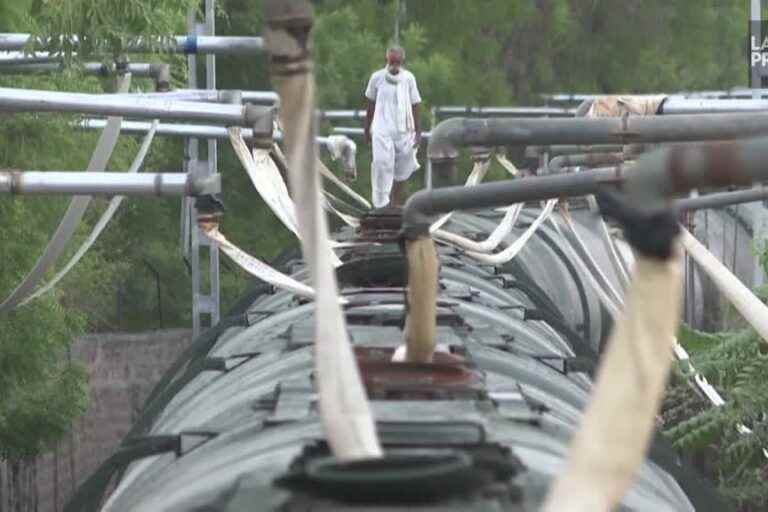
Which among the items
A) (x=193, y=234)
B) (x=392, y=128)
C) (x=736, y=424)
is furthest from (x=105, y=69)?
(x=193, y=234)

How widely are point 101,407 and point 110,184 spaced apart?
1628 cm

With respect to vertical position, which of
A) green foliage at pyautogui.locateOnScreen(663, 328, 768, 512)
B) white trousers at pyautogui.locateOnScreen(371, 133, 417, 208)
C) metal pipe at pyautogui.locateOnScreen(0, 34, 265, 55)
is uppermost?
metal pipe at pyautogui.locateOnScreen(0, 34, 265, 55)

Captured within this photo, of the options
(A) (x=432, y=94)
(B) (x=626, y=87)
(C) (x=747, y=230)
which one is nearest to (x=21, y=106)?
(C) (x=747, y=230)

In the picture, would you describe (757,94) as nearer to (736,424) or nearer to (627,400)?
(736,424)

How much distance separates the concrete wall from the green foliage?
30.9 ft

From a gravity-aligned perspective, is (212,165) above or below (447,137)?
below

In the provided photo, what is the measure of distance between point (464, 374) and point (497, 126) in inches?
50.6

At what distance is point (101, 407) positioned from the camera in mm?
24359

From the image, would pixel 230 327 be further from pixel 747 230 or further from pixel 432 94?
pixel 432 94

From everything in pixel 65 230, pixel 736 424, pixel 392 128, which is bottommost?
pixel 736 424

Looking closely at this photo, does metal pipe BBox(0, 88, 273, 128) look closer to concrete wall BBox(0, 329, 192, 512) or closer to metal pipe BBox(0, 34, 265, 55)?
metal pipe BBox(0, 34, 265, 55)

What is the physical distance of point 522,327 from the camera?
935cm

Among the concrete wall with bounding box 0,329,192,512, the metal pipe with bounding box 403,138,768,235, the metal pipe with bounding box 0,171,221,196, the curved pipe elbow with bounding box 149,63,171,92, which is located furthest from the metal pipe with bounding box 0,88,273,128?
the concrete wall with bounding box 0,329,192,512

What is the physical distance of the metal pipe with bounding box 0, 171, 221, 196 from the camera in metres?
7.91
